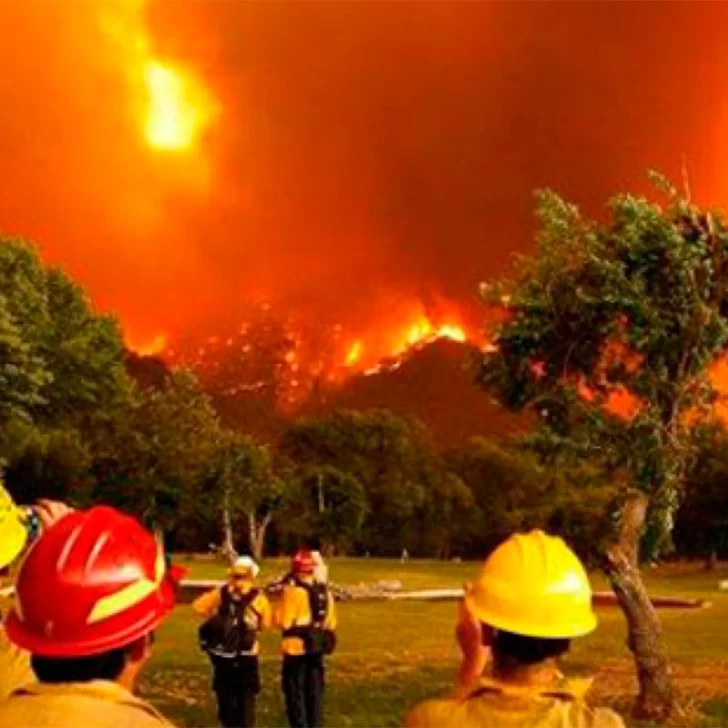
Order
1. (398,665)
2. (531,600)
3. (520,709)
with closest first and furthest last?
(520,709) → (531,600) → (398,665)

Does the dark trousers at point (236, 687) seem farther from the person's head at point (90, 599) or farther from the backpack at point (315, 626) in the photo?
the person's head at point (90, 599)

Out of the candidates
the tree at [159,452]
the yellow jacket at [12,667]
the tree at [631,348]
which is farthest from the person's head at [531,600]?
the tree at [159,452]

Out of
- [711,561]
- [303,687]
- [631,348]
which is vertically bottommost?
[303,687]

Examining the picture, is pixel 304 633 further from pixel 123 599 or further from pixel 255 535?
pixel 255 535

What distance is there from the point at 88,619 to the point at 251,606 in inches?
469

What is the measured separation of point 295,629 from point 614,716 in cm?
1122

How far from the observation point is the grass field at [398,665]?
19.6 meters

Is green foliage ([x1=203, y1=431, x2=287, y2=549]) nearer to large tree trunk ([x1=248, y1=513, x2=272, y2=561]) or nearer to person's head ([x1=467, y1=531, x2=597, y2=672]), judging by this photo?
large tree trunk ([x1=248, y1=513, x2=272, y2=561])

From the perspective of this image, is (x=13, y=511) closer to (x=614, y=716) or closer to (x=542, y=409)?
(x=614, y=716)

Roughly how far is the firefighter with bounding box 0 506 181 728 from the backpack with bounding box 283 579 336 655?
37.5 ft

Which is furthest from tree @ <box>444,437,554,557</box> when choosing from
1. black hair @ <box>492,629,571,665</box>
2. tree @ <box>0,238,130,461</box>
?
black hair @ <box>492,629,571,665</box>

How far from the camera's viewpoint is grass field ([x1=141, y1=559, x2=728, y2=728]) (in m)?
19.6

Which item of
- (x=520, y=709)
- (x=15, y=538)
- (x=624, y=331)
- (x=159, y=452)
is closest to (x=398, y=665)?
(x=624, y=331)

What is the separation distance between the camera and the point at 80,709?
392cm
